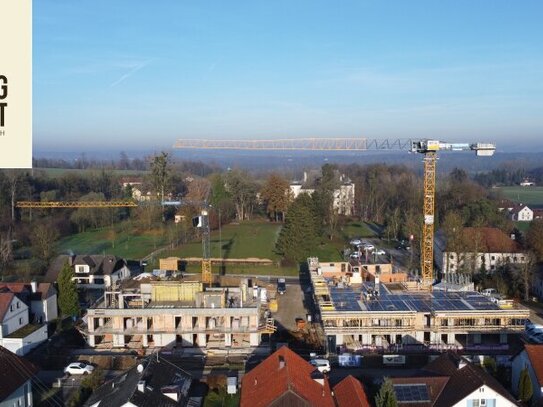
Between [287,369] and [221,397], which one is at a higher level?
[287,369]

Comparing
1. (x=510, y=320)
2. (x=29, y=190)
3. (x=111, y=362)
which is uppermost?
(x=29, y=190)

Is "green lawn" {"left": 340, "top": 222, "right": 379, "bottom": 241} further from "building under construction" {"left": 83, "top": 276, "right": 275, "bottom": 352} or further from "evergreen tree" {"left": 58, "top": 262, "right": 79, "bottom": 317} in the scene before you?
"evergreen tree" {"left": 58, "top": 262, "right": 79, "bottom": 317}

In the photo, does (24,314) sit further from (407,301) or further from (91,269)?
(407,301)

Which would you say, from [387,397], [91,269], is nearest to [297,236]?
[91,269]

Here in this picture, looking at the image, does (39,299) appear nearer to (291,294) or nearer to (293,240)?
(291,294)

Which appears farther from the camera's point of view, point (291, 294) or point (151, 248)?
point (151, 248)

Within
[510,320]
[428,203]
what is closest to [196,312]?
[510,320]

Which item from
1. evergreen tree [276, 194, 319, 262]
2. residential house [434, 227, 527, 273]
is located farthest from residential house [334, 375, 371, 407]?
evergreen tree [276, 194, 319, 262]

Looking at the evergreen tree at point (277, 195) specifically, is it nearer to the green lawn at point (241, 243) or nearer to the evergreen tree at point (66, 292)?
the green lawn at point (241, 243)

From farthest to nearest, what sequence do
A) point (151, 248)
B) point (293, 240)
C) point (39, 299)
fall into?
point (151, 248), point (293, 240), point (39, 299)
